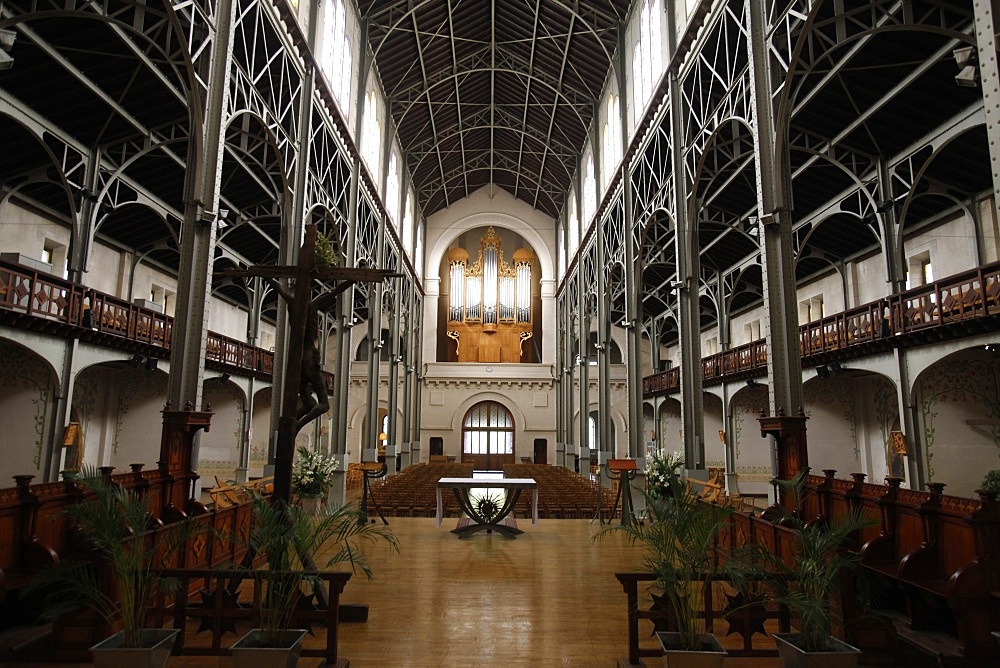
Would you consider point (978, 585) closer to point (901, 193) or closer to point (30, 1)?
point (901, 193)

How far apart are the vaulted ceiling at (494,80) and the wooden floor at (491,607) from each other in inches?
697

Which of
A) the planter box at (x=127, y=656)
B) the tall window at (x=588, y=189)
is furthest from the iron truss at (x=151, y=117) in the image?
the tall window at (x=588, y=189)

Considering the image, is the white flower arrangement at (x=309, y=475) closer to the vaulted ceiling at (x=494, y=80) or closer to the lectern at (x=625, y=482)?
the lectern at (x=625, y=482)

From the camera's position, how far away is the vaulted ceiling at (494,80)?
73.7 ft

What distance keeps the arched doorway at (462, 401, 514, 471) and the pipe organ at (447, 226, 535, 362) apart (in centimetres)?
300

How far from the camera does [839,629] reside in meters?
5.34

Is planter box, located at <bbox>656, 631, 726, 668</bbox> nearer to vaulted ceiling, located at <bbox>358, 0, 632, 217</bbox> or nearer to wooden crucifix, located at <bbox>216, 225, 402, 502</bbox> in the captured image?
wooden crucifix, located at <bbox>216, 225, 402, 502</bbox>

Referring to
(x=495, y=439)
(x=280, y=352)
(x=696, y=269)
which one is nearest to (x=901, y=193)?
(x=696, y=269)

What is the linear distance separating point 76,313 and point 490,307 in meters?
26.0

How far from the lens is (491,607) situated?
6.46m

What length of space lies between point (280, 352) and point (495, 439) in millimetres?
23889

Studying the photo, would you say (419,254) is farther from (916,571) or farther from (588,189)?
(916,571)

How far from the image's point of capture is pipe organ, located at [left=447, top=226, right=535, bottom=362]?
36969 millimetres

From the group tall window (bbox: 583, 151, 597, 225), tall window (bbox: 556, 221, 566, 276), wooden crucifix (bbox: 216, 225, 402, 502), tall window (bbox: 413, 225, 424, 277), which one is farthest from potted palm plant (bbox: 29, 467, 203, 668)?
tall window (bbox: 556, 221, 566, 276)
